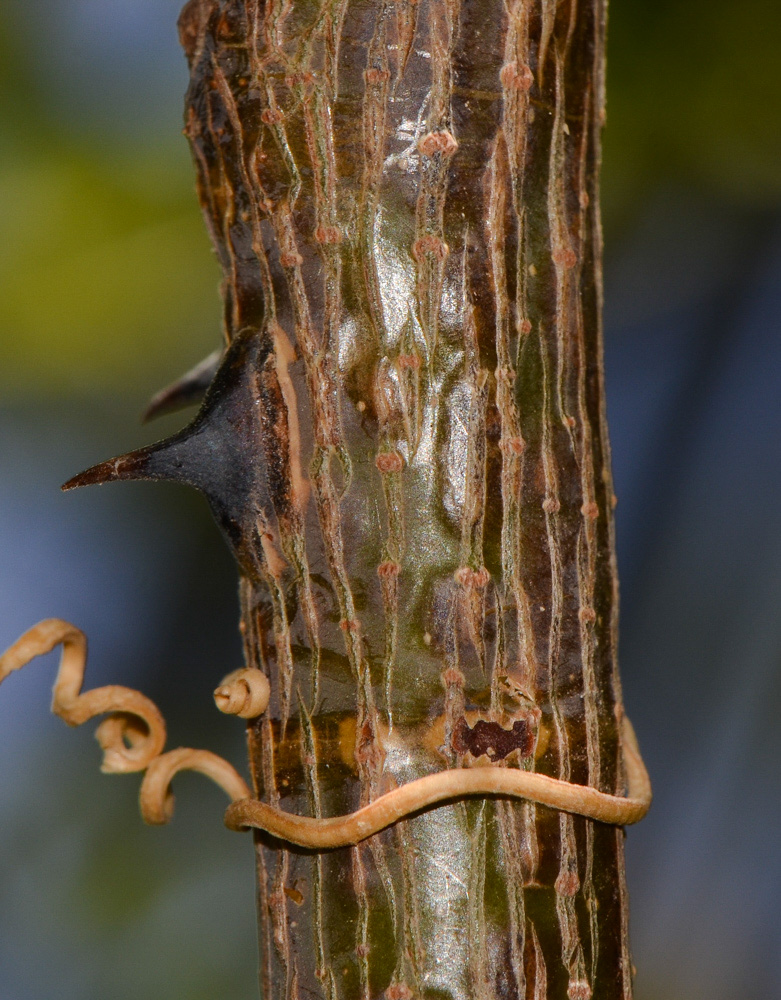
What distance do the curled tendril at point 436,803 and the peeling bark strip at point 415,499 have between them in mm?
14

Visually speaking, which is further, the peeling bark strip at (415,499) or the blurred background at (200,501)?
the blurred background at (200,501)

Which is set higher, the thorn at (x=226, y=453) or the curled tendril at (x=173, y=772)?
the thorn at (x=226, y=453)

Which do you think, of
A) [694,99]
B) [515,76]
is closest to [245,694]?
[515,76]

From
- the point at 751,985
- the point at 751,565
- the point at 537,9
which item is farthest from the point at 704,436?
the point at 537,9

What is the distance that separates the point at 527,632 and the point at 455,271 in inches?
8.4

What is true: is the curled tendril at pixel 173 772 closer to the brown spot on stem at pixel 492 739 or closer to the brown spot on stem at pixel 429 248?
the brown spot on stem at pixel 492 739

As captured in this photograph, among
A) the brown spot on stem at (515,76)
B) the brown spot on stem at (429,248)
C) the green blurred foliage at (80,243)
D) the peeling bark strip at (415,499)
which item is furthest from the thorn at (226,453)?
the green blurred foliage at (80,243)

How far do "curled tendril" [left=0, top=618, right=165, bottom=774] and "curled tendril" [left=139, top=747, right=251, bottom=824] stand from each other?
0.02 metres

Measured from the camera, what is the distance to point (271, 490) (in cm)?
58

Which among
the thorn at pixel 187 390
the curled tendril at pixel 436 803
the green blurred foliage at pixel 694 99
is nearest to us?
the curled tendril at pixel 436 803

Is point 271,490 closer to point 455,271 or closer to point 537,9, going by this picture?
point 455,271

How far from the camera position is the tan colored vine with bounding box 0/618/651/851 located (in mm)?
538

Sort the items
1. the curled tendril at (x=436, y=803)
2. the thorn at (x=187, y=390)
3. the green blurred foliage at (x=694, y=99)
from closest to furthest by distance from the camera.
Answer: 1. the curled tendril at (x=436, y=803)
2. the thorn at (x=187, y=390)
3. the green blurred foliage at (x=694, y=99)

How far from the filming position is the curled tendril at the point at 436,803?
0.53 meters
